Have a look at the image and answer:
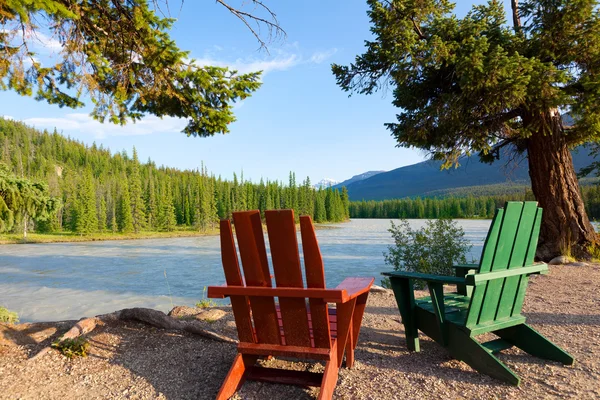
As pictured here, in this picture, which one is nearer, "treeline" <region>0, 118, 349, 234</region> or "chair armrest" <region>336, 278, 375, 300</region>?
"chair armrest" <region>336, 278, 375, 300</region>

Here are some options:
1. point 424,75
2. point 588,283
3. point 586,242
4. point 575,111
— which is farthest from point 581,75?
point 588,283

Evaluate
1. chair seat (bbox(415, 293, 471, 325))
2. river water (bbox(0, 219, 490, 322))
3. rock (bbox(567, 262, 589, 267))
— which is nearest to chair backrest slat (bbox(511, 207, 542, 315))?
chair seat (bbox(415, 293, 471, 325))

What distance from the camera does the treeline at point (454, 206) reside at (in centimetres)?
4899

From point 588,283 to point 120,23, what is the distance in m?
7.39

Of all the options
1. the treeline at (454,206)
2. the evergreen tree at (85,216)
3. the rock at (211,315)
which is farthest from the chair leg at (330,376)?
the evergreen tree at (85,216)

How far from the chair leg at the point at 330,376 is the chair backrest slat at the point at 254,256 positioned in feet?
1.35

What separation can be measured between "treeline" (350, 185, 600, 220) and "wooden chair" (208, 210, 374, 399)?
48929 mm

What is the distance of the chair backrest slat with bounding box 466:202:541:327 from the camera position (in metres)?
2.50

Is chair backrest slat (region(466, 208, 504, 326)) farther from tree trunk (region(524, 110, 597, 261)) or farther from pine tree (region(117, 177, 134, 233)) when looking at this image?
pine tree (region(117, 177, 134, 233))

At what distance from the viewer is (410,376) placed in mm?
2684

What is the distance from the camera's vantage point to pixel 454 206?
79.1 m

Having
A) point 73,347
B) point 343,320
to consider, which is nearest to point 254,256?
point 343,320

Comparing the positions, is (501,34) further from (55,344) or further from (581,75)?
(55,344)

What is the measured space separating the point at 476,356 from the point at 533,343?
27.1 inches
